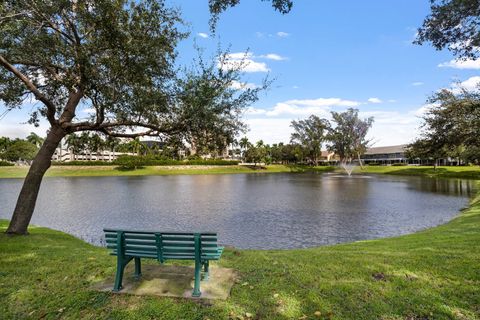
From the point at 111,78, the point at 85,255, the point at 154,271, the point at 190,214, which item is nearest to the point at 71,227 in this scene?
the point at 190,214

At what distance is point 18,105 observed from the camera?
1028 cm

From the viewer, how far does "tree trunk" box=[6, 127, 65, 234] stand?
29.7 feet

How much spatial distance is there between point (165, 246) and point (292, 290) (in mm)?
2317

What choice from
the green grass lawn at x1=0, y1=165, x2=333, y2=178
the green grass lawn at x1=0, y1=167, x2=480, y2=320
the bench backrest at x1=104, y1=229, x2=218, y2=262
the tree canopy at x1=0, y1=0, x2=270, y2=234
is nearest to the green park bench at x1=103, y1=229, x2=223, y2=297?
the bench backrest at x1=104, y1=229, x2=218, y2=262

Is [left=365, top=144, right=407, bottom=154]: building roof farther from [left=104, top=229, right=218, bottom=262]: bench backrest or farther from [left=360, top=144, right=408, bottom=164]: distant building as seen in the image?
[left=104, top=229, right=218, bottom=262]: bench backrest

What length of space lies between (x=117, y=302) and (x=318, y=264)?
396 centimetres

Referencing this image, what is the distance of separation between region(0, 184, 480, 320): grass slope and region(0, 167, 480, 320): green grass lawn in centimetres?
1

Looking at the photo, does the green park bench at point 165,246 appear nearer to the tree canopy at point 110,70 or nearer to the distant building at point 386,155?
the tree canopy at point 110,70

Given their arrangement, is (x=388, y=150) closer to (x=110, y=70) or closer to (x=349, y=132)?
(x=349, y=132)

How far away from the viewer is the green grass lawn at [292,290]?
4.26 meters

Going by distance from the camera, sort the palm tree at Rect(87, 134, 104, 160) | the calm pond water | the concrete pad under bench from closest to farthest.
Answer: the concrete pad under bench, the palm tree at Rect(87, 134, 104, 160), the calm pond water

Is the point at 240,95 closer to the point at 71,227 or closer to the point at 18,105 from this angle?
the point at 18,105

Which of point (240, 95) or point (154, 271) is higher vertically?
point (240, 95)

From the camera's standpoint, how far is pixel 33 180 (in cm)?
905
